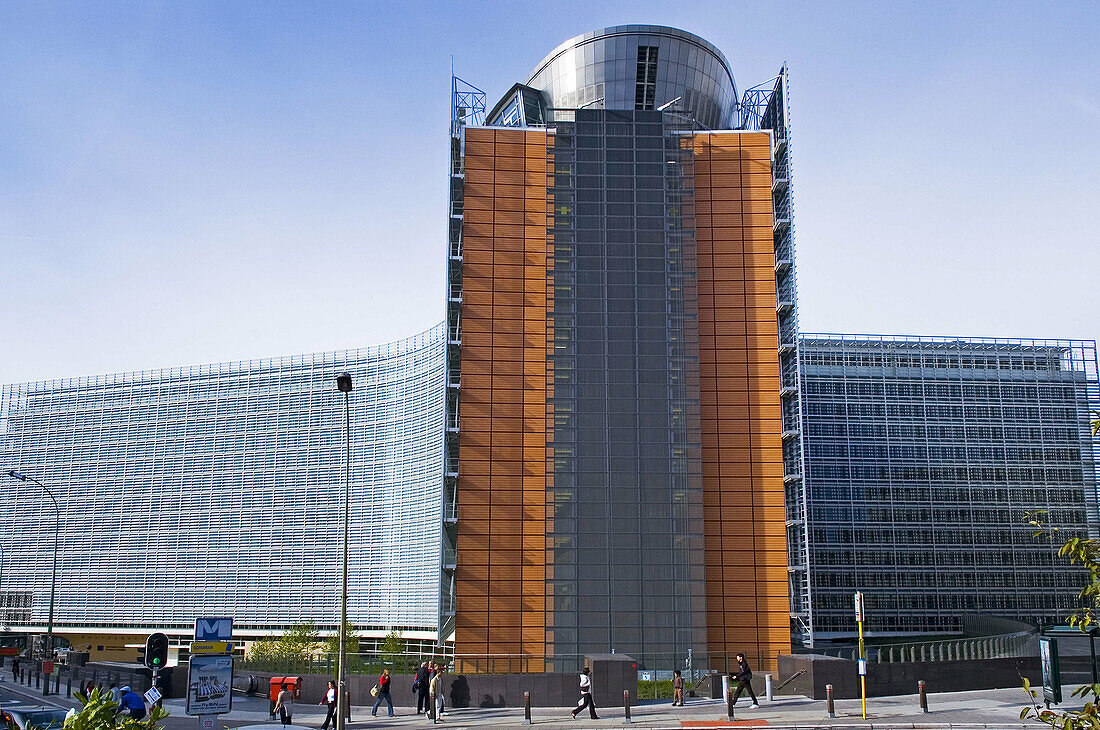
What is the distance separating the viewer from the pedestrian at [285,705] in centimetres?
2890

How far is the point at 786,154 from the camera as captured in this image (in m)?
55.0

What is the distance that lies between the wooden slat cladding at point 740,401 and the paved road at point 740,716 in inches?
556

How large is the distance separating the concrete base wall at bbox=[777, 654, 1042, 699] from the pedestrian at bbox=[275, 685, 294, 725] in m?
18.1

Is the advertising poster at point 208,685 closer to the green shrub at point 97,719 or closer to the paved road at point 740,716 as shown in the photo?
the paved road at point 740,716

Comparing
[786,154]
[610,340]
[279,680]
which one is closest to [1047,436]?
[786,154]

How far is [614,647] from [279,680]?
1790cm

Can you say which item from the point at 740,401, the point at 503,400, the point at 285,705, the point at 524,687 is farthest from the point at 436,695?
the point at 740,401

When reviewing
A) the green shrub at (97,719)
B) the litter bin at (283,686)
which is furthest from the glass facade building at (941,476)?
the green shrub at (97,719)

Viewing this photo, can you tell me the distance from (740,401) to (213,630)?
33.9m

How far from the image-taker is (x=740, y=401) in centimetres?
5100

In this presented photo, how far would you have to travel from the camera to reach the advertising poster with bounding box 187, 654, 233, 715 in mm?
21234

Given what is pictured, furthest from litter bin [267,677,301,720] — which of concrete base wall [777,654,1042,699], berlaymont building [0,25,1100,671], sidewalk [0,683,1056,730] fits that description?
concrete base wall [777,654,1042,699]

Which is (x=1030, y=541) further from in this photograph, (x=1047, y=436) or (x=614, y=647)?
(x=614, y=647)

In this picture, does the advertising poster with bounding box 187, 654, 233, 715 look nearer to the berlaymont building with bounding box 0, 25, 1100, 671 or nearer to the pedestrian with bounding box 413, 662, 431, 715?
the pedestrian with bounding box 413, 662, 431, 715
